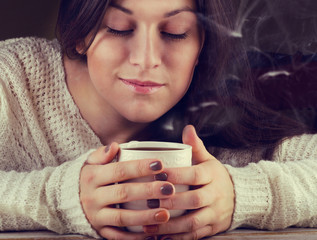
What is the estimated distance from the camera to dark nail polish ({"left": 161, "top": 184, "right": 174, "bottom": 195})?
1.69ft

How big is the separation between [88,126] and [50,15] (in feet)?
0.78

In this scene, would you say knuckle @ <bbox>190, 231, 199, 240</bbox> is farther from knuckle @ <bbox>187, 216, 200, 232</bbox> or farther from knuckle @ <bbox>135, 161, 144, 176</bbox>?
knuckle @ <bbox>135, 161, 144, 176</bbox>

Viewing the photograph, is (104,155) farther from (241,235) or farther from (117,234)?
(241,235)

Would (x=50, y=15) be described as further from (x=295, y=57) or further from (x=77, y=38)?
(x=295, y=57)

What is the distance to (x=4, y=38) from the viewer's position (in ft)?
2.82

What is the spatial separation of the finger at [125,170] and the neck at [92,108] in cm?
34

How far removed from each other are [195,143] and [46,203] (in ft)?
0.77

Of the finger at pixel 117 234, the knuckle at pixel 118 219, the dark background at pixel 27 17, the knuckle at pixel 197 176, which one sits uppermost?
the dark background at pixel 27 17

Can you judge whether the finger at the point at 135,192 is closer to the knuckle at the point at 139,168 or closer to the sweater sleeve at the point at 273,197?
the knuckle at the point at 139,168

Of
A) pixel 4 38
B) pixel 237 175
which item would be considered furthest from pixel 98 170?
pixel 4 38

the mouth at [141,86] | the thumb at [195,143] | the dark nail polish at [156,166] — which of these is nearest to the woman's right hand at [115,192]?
the dark nail polish at [156,166]

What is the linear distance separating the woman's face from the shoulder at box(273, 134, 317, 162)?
0.23 meters

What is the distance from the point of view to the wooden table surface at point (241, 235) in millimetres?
589

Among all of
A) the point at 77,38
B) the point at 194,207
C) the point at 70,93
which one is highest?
the point at 77,38
